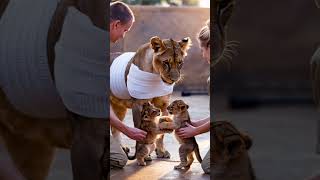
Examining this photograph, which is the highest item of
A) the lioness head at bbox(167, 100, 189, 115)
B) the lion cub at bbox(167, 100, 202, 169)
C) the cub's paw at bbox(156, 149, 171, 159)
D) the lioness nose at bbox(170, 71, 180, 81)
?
the lioness nose at bbox(170, 71, 180, 81)

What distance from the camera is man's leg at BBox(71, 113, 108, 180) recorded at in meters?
1.28

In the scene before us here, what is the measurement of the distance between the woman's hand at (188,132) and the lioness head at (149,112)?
16 centimetres

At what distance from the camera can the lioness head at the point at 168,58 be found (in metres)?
2.30

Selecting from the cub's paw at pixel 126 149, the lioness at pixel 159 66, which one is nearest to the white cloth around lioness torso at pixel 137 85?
the lioness at pixel 159 66

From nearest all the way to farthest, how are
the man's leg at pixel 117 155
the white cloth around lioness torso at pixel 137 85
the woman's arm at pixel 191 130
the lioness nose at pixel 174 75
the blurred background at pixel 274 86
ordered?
the blurred background at pixel 274 86, the man's leg at pixel 117 155, the woman's arm at pixel 191 130, the lioness nose at pixel 174 75, the white cloth around lioness torso at pixel 137 85

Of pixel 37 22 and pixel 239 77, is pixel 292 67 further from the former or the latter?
pixel 37 22

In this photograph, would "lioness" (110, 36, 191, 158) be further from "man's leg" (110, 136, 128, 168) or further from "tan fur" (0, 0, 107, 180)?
"tan fur" (0, 0, 107, 180)

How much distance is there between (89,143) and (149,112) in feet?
3.55

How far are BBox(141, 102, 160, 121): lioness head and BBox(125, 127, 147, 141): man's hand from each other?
57 millimetres

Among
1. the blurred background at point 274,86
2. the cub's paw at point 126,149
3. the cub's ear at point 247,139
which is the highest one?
the blurred background at point 274,86

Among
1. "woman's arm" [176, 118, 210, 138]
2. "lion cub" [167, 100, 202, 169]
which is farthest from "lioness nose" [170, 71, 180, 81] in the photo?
"woman's arm" [176, 118, 210, 138]

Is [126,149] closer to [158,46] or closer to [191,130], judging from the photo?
[191,130]

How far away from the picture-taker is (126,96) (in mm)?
2564

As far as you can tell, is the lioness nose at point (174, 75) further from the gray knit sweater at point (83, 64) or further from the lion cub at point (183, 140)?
the gray knit sweater at point (83, 64)
